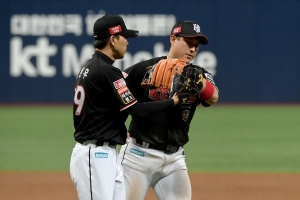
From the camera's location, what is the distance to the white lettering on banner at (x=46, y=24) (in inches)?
648

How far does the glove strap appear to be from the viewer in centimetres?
444

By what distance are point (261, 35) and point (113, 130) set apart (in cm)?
1274

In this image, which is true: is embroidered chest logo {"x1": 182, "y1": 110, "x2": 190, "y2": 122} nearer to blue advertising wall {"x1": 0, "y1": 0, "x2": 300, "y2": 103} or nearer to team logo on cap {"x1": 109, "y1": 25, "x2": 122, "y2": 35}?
team logo on cap {"x1": 109, "y1": 25, "x2": 122, "y2": 35}

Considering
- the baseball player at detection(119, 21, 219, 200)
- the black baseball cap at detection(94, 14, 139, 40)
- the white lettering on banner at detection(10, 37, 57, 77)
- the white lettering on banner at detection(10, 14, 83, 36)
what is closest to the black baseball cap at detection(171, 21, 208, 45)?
the baseball player at detection(119, 21, 219, 200)

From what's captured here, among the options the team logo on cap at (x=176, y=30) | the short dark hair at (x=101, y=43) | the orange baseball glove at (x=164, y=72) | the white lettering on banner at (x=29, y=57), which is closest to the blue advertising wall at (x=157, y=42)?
the white lettering on banner at (x=29, y=57)

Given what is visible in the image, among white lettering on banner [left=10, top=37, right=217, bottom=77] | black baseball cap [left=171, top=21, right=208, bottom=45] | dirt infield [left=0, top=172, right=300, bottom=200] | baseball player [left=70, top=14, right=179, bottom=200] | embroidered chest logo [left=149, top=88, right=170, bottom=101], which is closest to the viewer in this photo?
baseball player [left=70, top=14, right=179, bottom=200]

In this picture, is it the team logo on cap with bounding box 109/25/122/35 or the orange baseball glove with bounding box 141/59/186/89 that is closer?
the team logo on cap with bounding box 109/25/122/35

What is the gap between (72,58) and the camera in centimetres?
1653

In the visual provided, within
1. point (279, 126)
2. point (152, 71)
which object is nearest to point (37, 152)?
point (279, 126)

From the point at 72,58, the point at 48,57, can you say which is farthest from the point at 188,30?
the point at 48,57

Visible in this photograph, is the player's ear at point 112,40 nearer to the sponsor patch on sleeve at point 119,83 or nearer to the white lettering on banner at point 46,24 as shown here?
the sponsor patch on sleeve at point 119,83

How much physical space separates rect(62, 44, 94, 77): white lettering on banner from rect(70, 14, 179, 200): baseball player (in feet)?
40.5

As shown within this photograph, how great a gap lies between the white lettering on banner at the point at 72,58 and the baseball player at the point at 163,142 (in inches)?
468

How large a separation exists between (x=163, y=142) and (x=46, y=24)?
41.1 ft
